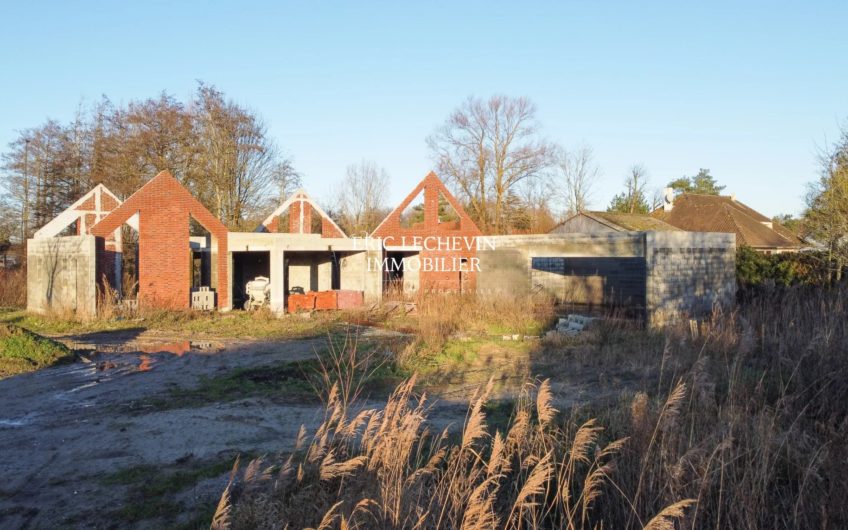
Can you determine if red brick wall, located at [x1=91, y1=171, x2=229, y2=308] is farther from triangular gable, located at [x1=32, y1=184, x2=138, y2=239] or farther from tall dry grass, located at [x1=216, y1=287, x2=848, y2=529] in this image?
tall dry grass, located at [x1=216, y1=287, x2=848, y2=529]

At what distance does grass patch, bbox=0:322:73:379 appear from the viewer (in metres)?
11.7

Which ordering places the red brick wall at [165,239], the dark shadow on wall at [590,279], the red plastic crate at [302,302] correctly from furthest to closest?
the dark shadow on wall at [590,279]
the red plastic crate at [302,302]
the red brick wall at [165,239]

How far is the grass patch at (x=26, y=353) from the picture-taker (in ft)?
38.4

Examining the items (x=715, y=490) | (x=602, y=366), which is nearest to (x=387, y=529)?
(x=715, y=490)

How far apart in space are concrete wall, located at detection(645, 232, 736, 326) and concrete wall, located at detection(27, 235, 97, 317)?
17.0m

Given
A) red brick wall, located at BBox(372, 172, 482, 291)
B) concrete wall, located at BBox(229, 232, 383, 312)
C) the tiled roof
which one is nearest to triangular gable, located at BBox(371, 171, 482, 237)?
red brick wall, located at BBox(372, 172, 482, 291)

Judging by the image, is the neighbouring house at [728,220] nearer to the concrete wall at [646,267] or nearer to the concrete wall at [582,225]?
the concrete wall at [582,225]

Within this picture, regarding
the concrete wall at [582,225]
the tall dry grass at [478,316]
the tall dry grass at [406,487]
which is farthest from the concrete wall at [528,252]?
the tall dry grass at [406,487]

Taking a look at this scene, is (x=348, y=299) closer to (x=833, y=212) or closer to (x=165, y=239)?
(x=165, y=239)

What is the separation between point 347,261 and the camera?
27.1m

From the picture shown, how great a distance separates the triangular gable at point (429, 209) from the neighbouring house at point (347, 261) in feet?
0.19

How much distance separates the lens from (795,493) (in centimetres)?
457

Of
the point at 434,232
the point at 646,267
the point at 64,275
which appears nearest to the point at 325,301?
the point at 434,232

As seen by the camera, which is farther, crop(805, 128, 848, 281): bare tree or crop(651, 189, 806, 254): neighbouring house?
crop(651, 189, 806, 254): neighbouring house
